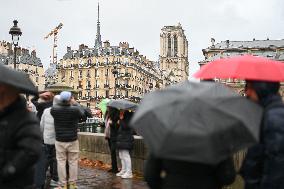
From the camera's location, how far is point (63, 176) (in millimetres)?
9695

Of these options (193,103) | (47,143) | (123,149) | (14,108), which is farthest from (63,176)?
(193,103)

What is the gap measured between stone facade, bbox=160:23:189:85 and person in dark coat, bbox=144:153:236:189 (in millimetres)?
156513

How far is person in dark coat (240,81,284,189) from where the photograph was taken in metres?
4.15

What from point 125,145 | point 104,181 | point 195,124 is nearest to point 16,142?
point 195,124

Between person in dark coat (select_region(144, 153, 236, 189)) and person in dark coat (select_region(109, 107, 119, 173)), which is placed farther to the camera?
person in dark coat (select_region(109, 107, 119, 173))

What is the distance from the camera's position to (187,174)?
393 centimetres

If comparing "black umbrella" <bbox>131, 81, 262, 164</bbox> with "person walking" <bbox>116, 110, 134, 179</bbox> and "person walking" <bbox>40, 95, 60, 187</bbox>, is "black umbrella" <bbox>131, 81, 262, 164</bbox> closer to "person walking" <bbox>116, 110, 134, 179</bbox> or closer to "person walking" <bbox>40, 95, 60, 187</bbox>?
"person walking" <bbox>40, 95, 60, 187</bbox>

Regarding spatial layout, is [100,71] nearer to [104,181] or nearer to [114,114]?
[114,114]

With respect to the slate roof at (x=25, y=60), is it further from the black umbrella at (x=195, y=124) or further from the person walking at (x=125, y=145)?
the black umbrella at (x=195, y=124)

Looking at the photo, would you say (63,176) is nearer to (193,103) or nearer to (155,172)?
(155,172)

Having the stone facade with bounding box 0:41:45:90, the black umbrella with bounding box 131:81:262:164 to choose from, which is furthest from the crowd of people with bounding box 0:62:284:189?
the stone facade with bounding box 0:41:45:90

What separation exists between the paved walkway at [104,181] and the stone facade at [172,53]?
485 feet

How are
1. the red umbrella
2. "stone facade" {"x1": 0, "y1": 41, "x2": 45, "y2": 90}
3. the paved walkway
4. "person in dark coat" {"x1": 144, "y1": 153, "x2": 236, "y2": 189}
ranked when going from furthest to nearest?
"stone facade" {"x1": 0, "y1": 41, "x2": 45, "y2": 90}, the paved walkway, the red umbrella, "person in dark coat" {"x1": 144, "y1": 153, "x2": 236, "y2": 189}

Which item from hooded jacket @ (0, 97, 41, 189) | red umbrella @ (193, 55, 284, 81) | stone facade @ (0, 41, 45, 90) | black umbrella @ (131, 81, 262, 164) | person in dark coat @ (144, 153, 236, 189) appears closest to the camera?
black umbrella @ (131, 81, 262, 164)
